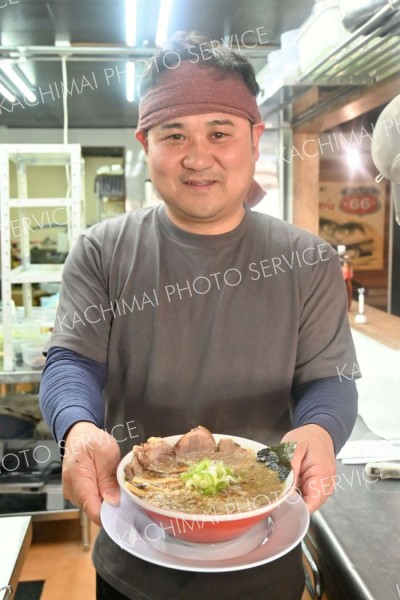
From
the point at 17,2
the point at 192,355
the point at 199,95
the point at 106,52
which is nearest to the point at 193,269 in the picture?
the point at 192,355

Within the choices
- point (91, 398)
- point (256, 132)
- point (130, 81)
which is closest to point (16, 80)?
point (130, 81)

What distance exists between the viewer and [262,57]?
300 cm

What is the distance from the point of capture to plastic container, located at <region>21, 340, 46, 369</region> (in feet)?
9.36

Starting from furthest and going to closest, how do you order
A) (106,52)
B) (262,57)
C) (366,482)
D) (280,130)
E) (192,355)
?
(280,130)
(262,57)
(106,52)
(366,482)
(192,355)

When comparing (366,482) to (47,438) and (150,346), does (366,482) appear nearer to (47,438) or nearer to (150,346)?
(150,346)

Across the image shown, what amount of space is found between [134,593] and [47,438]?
218cm

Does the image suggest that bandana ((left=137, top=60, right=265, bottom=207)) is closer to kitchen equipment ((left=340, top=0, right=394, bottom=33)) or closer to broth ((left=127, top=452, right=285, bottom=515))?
kitchen equipment ((left=340, top=0, right=394, bottom=33))

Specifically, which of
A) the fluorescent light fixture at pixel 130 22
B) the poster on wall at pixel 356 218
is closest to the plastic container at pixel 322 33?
the fluorescent light fixture at pixel 130 22

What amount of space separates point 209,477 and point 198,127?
27.5 inches

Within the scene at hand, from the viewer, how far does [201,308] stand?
127cm

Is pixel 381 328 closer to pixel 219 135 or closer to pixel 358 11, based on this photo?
pixel 358 11

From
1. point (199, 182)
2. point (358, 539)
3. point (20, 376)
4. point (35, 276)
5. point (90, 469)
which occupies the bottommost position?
point (358, 539)

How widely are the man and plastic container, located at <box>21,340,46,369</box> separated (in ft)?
5.39

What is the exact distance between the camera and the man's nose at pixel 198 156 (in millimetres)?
1194
